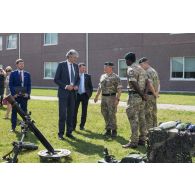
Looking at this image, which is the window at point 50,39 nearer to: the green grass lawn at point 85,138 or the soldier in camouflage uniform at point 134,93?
the green grass lawn at point 85,138

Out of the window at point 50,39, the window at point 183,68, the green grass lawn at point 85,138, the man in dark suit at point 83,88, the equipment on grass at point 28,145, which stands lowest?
the green grass lawn at point 85,138

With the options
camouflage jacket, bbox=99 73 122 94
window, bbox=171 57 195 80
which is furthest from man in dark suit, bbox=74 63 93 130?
window, bbox=171 57 195 80

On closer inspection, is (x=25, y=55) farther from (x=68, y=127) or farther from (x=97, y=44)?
(x=68, y=127)

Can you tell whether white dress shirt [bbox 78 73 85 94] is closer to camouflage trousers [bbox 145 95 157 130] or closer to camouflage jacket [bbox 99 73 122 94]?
camouflage jacket [bbox 99 73 122 94]

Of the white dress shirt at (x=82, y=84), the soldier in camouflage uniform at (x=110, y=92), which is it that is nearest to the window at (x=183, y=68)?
the white dress shirt at (x=82, y=84)

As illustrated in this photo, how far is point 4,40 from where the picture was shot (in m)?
39.2

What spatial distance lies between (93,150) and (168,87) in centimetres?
1932

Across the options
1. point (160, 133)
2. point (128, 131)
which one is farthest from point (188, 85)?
point (160, 133)

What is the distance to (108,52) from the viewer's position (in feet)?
94.8

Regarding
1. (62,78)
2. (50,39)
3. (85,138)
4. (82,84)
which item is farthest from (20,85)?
(50,39)

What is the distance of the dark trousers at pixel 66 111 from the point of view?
8.58 m

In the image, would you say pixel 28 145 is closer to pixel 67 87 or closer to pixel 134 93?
pixel 67 87

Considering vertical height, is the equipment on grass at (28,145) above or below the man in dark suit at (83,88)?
below

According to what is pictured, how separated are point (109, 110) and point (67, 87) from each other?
1.17 m
